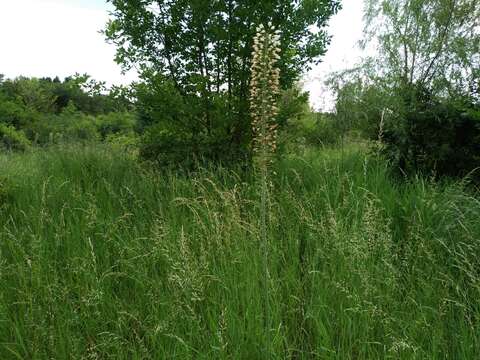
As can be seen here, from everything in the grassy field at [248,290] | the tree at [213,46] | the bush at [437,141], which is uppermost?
the tree at [213,46]

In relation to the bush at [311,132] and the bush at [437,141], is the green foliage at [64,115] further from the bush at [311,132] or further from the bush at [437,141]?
the bush at [437,141]

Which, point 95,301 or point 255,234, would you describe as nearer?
point 95,301

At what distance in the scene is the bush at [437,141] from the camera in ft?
16.4

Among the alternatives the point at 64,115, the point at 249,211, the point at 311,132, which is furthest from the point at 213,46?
the point at 64,115

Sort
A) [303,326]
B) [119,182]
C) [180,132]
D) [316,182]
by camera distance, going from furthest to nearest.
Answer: [180,132] < [119,182] < [316,182] < [303,326]

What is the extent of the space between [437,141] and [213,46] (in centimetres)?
323

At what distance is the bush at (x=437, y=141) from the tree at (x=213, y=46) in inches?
63.1

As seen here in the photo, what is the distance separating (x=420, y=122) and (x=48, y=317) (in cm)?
490

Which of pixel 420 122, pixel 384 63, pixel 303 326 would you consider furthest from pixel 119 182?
pixel 384 63

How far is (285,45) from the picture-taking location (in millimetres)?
4973

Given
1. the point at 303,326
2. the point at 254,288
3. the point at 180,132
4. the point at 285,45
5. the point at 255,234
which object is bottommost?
the point at 303,326

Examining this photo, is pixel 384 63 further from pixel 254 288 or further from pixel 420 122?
pixel 254 288

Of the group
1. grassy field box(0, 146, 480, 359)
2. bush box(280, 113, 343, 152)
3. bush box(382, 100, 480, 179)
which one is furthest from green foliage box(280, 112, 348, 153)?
grassy field box(0, 146, 480, 359)

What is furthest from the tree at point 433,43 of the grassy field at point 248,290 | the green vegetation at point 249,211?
the grassy field at point 248,290
